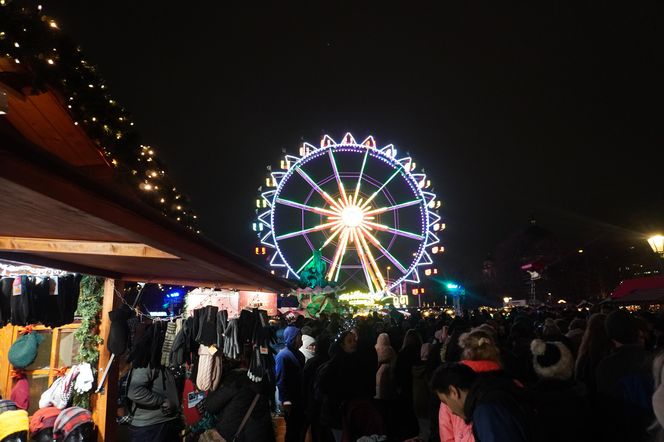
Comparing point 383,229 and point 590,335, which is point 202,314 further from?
point 383,229

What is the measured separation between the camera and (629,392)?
3.20 m

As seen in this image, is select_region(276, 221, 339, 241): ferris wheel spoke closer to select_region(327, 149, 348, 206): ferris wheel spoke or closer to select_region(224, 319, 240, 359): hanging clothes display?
select_region(327, 149, 348, 206): ferris wheel spoke

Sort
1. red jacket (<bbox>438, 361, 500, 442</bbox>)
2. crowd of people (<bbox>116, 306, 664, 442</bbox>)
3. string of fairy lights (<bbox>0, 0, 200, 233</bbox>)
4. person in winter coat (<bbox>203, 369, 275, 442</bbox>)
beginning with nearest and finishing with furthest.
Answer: crowd of people (<bbox>116, 306, 664, 442</bbox>) → red jacket (<bbox>438, 361, 500, 442</bbox>) → string of fairy lights (<bbox>0, 0, 200, 233</bbox>) → person in winter coat (<bbox>203, 369, 275, 442</bbox>)

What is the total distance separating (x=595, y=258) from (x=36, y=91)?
145 ft

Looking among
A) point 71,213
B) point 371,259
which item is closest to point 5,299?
point 71,213

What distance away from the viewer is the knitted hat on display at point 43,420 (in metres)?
4.74

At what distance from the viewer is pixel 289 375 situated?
6207 mm

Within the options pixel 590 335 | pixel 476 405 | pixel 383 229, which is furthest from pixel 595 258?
pixel 476 405

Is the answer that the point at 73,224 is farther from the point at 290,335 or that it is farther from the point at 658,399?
the point at 290,335

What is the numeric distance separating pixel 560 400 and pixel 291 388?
3997mm

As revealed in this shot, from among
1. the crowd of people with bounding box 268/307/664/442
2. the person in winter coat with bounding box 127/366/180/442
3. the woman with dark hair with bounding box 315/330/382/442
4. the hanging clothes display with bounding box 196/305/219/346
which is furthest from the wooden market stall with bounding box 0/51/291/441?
the crowd of people with bounding box 268/307/664/442

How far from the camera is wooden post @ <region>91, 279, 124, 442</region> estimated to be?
17.0ft

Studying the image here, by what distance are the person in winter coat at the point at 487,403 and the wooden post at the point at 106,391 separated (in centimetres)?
427

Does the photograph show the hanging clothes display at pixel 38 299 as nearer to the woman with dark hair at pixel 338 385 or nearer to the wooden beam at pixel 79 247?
the wooden beam at pixel 79 247
